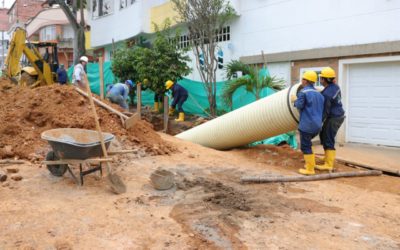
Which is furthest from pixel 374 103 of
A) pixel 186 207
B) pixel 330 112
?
pixel 186 207

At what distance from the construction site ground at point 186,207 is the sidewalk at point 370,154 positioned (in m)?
1.28

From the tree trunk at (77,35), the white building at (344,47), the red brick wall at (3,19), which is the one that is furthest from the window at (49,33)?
the white building at (344,47)

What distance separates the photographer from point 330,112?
331 inches

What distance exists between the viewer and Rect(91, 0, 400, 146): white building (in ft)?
38.0

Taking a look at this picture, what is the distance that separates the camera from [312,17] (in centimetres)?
1349

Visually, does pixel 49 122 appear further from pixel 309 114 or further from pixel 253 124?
pixel 309 114

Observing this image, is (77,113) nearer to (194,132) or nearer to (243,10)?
(194,132)

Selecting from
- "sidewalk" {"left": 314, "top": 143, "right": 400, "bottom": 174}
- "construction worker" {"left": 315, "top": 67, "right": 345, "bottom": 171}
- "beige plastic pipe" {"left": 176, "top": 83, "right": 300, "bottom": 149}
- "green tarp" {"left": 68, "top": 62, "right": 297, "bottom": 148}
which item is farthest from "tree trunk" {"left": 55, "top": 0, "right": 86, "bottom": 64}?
"construction worker" {"left": 315, "top": 67, "right": 345, "bottom": 171}

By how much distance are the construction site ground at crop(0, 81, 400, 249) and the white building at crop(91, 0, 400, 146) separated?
410 cm

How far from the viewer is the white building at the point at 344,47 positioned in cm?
1158

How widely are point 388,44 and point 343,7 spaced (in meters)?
1.95

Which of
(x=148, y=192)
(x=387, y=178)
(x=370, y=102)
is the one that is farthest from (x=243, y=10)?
(x=148, y=192)

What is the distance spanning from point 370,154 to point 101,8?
1973 centimetres

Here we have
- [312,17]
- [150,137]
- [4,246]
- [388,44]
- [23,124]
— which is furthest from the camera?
[312,17]
